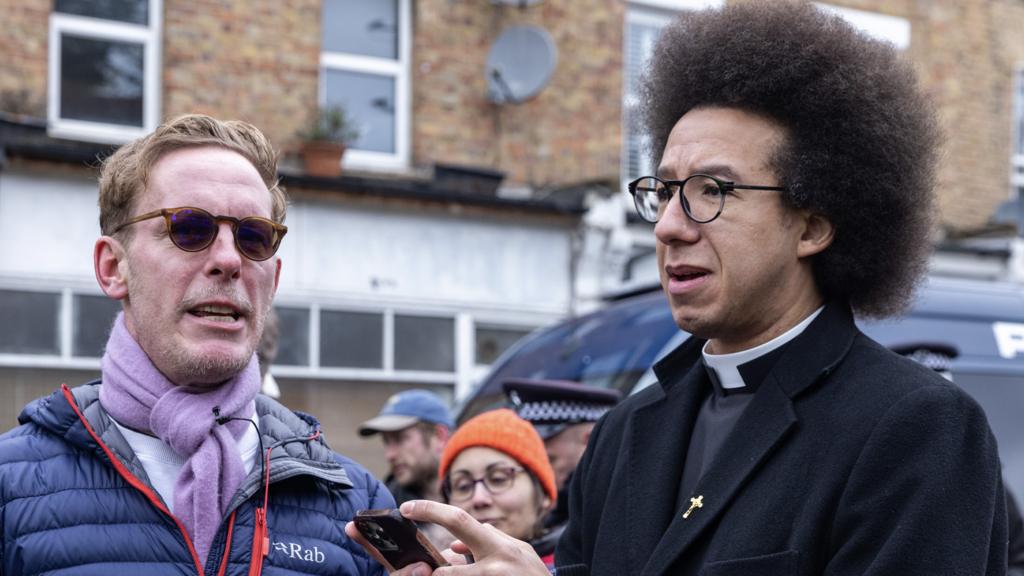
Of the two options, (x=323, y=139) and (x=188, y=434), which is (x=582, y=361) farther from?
(x=323, y=139)

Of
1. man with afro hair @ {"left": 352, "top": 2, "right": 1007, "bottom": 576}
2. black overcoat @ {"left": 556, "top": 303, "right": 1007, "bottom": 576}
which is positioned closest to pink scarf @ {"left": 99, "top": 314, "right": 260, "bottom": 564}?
man with afro hair @ {"left": 352, "top": 2, "right": 1007, "bottom": 576}

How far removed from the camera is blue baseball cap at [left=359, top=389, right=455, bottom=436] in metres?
7.11

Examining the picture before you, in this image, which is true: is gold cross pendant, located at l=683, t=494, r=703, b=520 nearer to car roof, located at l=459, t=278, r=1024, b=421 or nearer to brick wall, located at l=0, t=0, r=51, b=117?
car roof, located at l=459, t=278, r=1024, b=421

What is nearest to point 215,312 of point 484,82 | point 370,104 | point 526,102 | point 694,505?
point 694,505

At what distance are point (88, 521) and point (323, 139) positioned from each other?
9.10m

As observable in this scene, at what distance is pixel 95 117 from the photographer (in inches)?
436

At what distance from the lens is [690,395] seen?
300 centimetres

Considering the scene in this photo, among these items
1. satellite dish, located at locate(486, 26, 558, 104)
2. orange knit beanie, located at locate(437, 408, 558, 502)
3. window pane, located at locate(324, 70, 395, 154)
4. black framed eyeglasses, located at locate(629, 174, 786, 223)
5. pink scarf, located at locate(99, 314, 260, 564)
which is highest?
satellite dish, located at locate(486, 26, 558, 104)

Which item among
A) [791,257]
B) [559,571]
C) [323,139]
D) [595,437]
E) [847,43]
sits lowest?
[559,571]

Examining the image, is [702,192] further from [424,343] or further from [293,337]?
[424,343]

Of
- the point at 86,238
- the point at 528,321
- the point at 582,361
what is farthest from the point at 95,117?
the point at 582,361

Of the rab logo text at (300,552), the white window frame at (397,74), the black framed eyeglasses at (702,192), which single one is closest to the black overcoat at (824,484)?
the black framed eyeglasses at (702,192)

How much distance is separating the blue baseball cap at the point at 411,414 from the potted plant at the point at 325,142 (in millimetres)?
4514

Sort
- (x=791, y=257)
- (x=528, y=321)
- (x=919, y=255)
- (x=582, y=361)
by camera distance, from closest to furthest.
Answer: (x=791, y=257)
(x=919, y=255)
(x=582, y=361)
(x=528, y=321)
